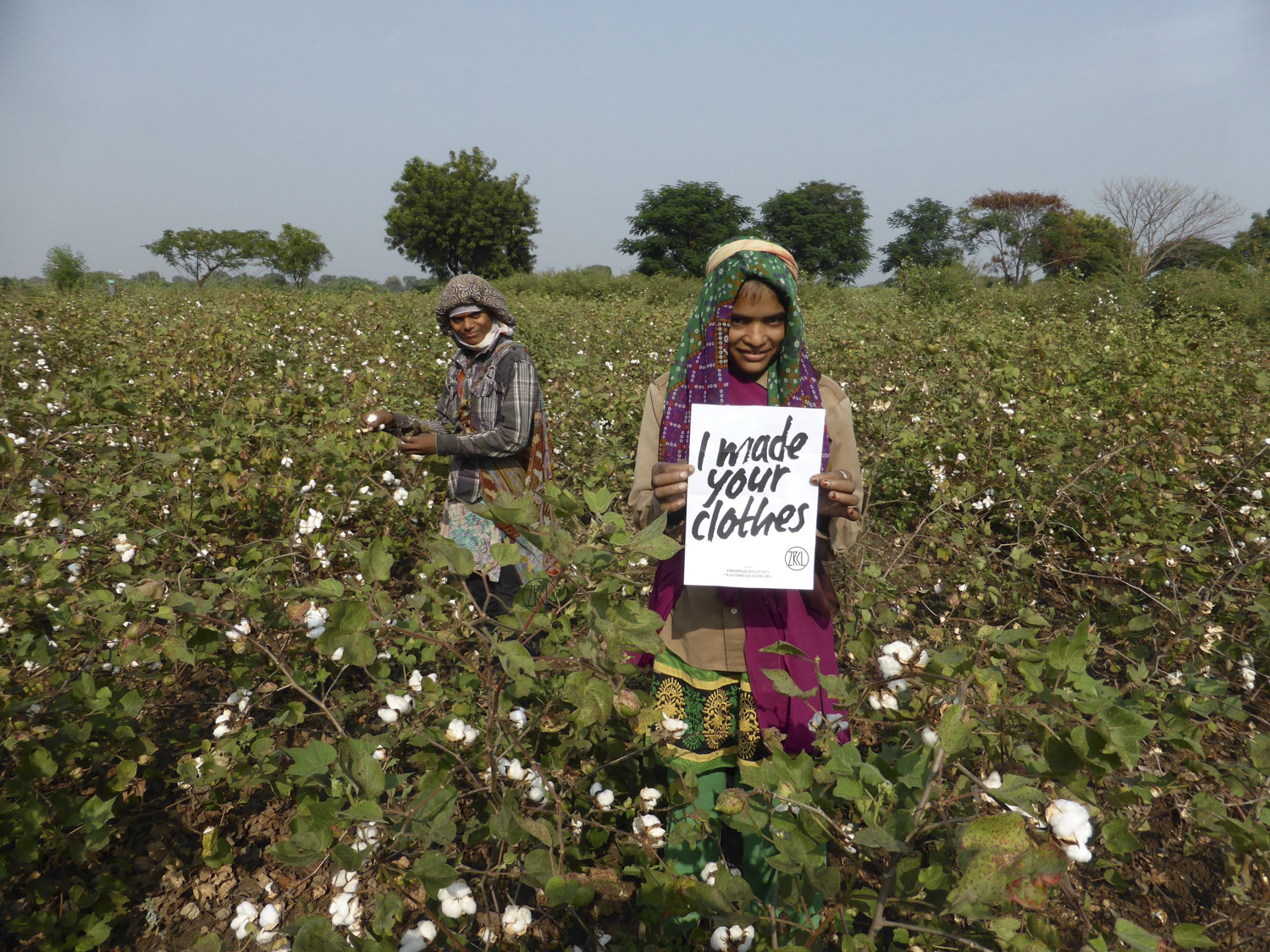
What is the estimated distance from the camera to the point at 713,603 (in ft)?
4.70

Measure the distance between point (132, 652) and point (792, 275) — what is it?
1.46 m

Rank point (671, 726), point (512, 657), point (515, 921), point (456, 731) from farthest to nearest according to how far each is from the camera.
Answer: point (671, 726) < point (456, 731) < point (515, 921) < point (512, 657)

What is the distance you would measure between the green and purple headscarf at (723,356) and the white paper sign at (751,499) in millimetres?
102

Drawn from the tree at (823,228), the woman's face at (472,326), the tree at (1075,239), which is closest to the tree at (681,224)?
the tree at (823,228)

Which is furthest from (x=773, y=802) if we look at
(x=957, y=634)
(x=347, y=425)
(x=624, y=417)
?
(x=624, y=417)

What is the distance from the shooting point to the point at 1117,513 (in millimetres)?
2885

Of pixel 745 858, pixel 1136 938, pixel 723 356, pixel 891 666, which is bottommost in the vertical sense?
pixel 745 858

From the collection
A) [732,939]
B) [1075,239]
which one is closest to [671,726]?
[732,939]

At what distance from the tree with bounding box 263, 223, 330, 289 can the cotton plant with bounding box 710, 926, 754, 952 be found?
5491 centimetres

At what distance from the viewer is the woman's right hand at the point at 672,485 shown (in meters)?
1.27

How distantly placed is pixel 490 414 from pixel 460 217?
40.2m

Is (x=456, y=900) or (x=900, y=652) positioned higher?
(x=900, y=652)

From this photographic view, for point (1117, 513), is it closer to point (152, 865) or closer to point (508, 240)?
point (152, 865)

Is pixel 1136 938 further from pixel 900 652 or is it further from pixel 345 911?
pixel 345 911
